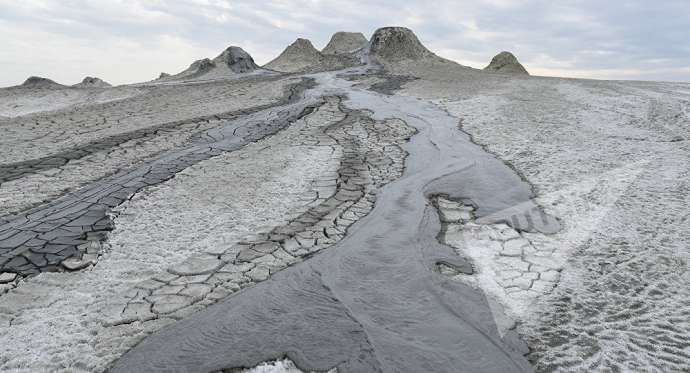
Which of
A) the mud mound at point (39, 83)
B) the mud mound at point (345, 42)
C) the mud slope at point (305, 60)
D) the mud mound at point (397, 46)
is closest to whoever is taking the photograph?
the mud mound at point (39, 83)

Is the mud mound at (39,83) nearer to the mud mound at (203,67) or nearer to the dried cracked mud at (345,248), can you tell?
the mud mound at (203,67)

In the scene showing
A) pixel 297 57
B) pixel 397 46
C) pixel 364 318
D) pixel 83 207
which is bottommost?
pixel 364 318

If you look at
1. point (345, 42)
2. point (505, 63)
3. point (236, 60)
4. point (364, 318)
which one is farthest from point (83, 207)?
point (505, 63)

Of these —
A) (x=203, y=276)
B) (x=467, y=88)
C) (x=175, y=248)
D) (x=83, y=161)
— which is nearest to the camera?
(x=203, y=276)

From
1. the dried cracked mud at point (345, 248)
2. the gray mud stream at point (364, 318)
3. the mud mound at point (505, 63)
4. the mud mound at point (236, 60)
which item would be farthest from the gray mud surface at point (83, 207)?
the mud mound at point (505, 63)

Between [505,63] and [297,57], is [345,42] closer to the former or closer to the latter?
[297,57]

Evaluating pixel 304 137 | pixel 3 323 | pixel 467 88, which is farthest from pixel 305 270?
pixel 467 88

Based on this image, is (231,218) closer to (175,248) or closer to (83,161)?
(175,248)
